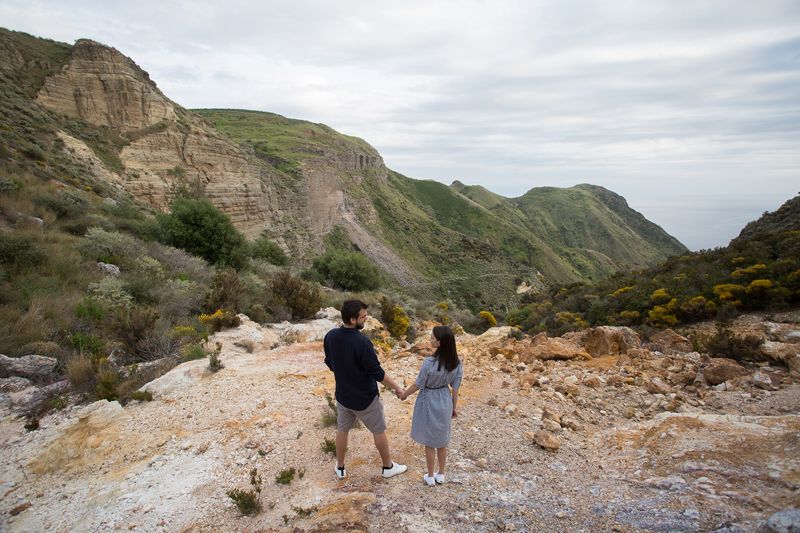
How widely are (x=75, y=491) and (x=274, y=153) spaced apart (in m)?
46.8

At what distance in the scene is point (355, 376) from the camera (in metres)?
3.49

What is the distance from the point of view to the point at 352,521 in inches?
120

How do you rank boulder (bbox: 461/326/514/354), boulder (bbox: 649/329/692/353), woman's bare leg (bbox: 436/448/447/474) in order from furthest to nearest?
boulder (bbox: 461/326/514/354) < boulder (bbox: 649/329/692/353) < woman's bare leg (bbox: 436/448/447/474)

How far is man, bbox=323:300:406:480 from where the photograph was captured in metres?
3.45

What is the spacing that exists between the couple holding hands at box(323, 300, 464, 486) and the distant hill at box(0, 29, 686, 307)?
18.7 meters

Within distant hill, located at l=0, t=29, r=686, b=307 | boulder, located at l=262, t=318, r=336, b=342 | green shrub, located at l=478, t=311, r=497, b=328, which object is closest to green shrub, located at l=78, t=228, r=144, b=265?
boulder, located at l=262, t=318, r=336, b=342

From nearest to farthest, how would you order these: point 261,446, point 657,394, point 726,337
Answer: point 261,446, point 657,394, point 726,337

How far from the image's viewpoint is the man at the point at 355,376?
3.45 m

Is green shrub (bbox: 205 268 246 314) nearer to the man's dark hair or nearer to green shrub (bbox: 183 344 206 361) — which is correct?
green shrub (bbox: 183 344 206 361)

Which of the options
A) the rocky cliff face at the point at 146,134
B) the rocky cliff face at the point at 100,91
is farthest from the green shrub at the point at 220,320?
the rocky cliff face at the point at 100,91

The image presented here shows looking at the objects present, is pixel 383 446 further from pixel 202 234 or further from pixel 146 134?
pixel 146 134

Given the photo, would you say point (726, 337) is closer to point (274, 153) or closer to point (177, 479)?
point (177, 479)

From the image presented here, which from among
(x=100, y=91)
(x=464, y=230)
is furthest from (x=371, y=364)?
(x=464, y=230)

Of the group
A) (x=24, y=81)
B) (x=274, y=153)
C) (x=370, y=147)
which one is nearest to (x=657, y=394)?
(x=24, y=81)
